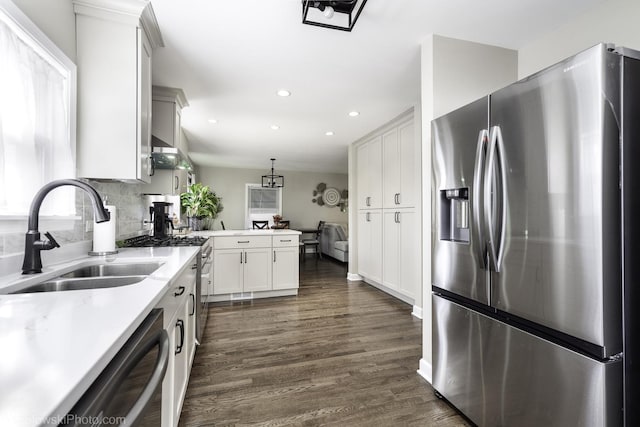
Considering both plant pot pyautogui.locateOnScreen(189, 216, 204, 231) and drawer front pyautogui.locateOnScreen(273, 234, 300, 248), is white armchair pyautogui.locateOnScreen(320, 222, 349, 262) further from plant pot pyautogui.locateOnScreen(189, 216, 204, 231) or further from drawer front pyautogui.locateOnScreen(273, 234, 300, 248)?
plant pot pyautogui.locateOnScreen(189, 216, 204, 231)

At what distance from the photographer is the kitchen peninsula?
12.0ft

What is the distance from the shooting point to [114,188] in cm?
215

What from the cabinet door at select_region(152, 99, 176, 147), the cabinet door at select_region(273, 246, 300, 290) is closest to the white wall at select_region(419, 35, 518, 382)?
the cabinet door at select_region(273, 246, 300, 290)

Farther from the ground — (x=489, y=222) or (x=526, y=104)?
(x=526, y=104)

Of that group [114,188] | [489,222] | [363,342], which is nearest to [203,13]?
[114,188]

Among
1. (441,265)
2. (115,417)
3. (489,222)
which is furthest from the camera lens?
(441,265)

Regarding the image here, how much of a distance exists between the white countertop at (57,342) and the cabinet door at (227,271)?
2.64 metres

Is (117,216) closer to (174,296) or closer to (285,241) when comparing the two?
(174,296)

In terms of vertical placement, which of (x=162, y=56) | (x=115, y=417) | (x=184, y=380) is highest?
(x=162, y=56)

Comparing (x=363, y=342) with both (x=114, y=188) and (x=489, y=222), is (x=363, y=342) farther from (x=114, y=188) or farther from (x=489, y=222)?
(x=114, y=188)

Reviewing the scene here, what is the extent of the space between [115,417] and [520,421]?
1.57 m

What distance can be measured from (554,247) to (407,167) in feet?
8.33

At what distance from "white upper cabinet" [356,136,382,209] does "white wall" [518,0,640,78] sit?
2188 mm

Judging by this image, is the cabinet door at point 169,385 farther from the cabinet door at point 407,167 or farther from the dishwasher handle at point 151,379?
the cabinet door at point 407,167
